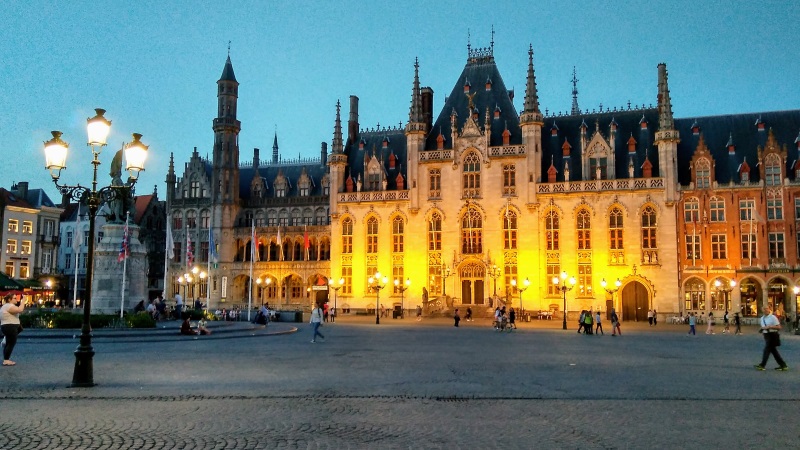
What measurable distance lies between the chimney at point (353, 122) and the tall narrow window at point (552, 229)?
22.6m

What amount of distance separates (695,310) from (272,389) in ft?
159

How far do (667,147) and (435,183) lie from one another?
65.3 feet

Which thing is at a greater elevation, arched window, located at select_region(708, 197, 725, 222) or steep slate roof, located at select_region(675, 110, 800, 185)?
steep slate roof, located at select_region(675, 110, 800, 185)

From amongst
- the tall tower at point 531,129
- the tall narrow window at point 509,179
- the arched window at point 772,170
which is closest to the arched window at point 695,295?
the arched window at point 772,170

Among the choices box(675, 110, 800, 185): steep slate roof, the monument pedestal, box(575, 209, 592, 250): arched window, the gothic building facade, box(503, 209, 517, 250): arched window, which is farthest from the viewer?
the gothic building facade

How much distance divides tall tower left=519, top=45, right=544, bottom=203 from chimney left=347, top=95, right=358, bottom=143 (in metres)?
18.8

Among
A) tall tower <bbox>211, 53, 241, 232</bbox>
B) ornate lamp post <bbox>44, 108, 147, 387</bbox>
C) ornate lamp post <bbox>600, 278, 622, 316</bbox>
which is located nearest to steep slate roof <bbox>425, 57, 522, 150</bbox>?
ornate lamp post <bbox>600, 278, 622, 316</bbox>

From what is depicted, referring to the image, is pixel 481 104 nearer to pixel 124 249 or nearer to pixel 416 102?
pixel 416 102

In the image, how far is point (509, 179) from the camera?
59594mm

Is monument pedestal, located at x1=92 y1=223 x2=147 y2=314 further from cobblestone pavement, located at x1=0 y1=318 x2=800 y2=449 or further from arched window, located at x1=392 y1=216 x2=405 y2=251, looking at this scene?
arched window, located at x1=392 y1=216 x2=405 y2=251

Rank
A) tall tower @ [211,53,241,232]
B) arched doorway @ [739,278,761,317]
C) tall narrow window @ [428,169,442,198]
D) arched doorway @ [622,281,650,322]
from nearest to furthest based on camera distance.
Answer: arched doorway @ [739,278,761,317] < arched doorway @ [622,281,650,322] < tall narrow window @ [428,169,442,198] < tall tower @ [211,53,241,232]

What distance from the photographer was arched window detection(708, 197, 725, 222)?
54.0 metres

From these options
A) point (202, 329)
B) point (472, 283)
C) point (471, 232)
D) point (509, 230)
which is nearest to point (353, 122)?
point (471, 232)

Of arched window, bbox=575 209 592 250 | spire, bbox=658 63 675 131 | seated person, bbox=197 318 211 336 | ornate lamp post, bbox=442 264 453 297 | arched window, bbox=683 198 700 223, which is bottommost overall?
seated person, bbox=197 318 211 336
